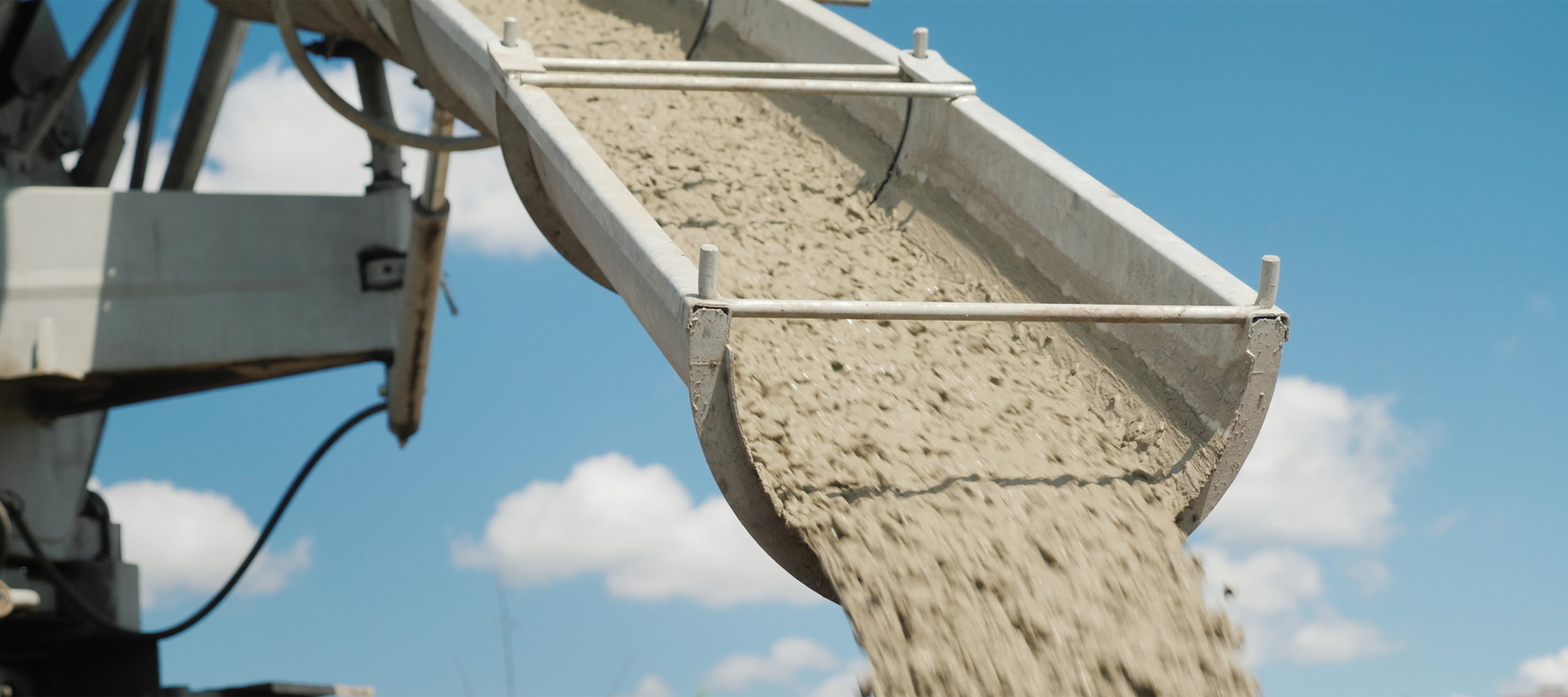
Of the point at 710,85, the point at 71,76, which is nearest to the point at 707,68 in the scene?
the point at 710,85

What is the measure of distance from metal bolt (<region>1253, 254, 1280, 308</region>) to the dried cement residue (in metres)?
0.33

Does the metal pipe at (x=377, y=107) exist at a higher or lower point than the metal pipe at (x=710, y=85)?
higher

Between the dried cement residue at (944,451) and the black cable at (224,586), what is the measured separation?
316cm

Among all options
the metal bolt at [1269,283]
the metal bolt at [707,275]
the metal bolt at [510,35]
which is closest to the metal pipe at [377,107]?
the metal bolt at [510,35]

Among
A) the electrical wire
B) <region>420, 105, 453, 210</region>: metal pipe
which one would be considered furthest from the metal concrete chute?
<region>420, 105, 453, 210</region>: metal pipe

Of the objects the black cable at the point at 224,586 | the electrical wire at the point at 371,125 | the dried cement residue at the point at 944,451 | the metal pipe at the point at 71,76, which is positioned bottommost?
the dried cement residue at the point at 944,451

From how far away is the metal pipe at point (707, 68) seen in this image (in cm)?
403

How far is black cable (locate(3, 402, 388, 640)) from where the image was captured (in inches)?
227

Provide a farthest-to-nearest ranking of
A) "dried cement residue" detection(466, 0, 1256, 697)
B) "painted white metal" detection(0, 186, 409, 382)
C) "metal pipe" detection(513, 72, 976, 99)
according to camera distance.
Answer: "painted white metal" detection(0, 186, 409, 382) < "metal pipe" detection(513, 72, 976, 99) < "dried cement residue" detection(466, 0, 1256, 697)

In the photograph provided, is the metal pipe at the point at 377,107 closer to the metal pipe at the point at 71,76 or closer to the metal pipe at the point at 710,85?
the metal pipe at the point at 71,76

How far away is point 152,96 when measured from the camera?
6652mm

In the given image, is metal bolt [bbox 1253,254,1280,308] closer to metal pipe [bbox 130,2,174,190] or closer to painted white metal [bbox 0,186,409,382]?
painted white metal [bbox 0,186,409,382]

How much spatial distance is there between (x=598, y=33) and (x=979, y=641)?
3.46 m

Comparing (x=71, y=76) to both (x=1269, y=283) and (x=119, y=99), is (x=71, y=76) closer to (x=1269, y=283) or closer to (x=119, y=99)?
(x=119, y=99)
